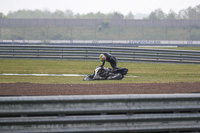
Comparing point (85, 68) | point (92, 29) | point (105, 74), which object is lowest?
point (85, 68)

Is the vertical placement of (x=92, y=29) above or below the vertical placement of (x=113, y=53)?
above

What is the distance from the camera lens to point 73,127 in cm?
547

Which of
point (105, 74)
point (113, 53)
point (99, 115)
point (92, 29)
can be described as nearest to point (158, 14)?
point (92, 29)

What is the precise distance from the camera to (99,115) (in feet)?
18.3

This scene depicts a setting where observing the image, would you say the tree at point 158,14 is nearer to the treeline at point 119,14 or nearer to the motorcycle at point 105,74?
the treeline at point 119,14

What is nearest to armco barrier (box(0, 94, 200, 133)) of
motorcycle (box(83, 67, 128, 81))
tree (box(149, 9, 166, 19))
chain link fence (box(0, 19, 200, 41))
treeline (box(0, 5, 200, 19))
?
motorcycle (box(83, 67, 128, 81))

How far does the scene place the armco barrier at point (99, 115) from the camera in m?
5.38

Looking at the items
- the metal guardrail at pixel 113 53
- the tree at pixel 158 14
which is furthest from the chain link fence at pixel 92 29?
the tree at pixel 158 14

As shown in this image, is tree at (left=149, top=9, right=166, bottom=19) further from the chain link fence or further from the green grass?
the green grass

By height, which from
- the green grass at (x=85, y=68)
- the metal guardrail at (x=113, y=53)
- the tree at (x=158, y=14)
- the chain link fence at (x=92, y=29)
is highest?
the tree at (x=158, y=14)

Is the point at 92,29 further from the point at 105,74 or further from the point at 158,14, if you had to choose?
the point at 158,14

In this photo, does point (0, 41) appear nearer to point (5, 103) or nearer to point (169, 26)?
point (169, 26)

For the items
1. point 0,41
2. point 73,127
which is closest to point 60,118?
point 73,127

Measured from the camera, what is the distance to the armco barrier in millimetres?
5379
